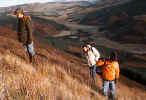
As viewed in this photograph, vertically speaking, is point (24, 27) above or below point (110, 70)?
above

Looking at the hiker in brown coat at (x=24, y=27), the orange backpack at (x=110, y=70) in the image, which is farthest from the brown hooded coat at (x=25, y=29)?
the orange backpack at (x=110, y=70)

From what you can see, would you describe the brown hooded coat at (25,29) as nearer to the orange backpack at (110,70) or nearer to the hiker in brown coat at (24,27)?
the hiker in brown coat at (24,27)

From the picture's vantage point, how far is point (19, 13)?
4.91m

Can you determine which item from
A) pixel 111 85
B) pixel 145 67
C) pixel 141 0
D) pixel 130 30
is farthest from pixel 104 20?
pixel 111 85

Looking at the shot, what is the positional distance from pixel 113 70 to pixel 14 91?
2984 millimetres

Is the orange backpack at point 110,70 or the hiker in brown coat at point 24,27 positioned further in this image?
the hiker in brown coat at point 24,27

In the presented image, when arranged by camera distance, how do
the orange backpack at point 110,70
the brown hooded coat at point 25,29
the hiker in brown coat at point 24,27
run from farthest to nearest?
1. the brown hooded coat at point 25,29
2. the hiker in brown coat at point 24,27
3. the orange backpack at point 110,70

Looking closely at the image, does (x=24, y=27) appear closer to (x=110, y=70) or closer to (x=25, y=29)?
(x=25, y=29)

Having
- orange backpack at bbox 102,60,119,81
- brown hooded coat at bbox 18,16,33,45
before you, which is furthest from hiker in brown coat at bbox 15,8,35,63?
orange backpack at bbox 102,60,119,81

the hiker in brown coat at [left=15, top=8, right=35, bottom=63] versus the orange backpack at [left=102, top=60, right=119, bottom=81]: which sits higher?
the hiker in brown coat at [left=15, top=8, right=35, bottom=63]

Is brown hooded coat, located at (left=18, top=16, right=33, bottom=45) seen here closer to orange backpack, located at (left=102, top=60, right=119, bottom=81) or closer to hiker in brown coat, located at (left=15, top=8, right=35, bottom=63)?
hiker in brown coat, located at (left=15, top=8, right=35, bottom=63)

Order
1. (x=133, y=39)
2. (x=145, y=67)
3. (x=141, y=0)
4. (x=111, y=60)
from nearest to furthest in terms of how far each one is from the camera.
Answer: (x=111, y=60) < (x=145, y=67) < (x=133, y=39) < (x=141, y=0)

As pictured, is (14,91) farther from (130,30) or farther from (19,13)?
(130,30)

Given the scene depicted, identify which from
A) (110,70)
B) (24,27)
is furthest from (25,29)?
(110,70)
